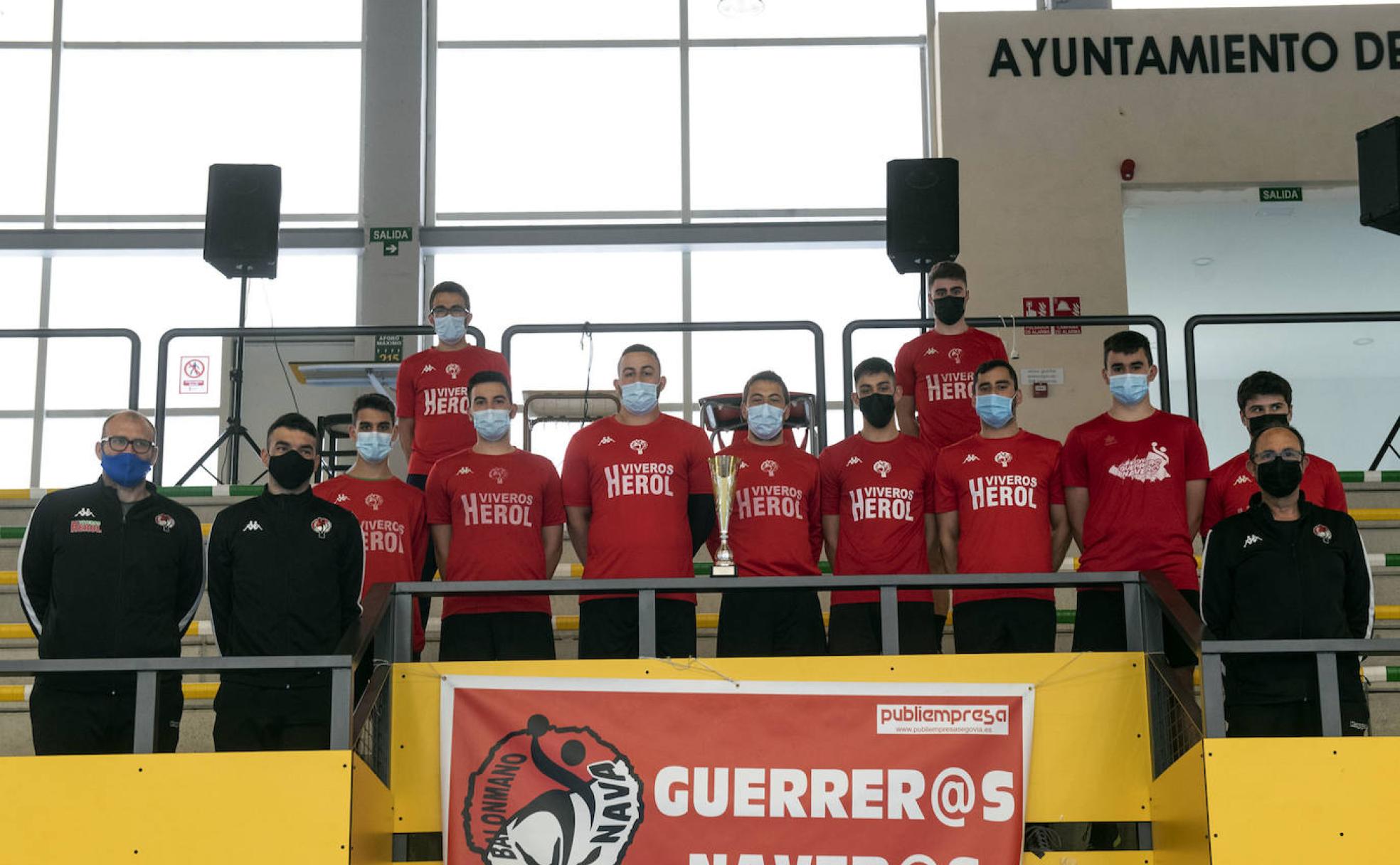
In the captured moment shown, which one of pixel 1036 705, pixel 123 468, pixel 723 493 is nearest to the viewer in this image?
pixel 1036 705

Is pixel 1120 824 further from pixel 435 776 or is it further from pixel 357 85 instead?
pixel 357 85

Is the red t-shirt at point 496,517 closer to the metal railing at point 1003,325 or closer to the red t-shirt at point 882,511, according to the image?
the red t-shirt at point 882,511

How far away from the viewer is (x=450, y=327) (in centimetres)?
668

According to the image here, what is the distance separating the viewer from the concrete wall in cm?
1088

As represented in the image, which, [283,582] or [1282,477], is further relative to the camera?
[283,582]

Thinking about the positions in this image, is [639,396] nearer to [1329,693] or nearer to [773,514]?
[773,514]

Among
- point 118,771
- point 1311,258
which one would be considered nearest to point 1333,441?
point 1311,258

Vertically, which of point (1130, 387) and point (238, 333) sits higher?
point (238, 333)

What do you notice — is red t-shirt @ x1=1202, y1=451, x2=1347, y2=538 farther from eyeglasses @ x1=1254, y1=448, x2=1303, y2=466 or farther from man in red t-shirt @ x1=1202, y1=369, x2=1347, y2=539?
eyeglasses @ x1=1254, y1=448, x2=1303, y2=466

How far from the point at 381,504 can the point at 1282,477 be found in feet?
10.4

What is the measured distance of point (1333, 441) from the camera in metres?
20.6

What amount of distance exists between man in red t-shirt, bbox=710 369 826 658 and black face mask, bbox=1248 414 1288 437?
1637 mm

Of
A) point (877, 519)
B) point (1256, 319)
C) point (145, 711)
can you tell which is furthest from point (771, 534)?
point (1256, 319)


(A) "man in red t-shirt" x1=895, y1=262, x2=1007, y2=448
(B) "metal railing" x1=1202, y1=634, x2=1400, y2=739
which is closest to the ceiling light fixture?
(A) "man in red t-shirt" x1=895, y1=262, x2=1007, y2=448
